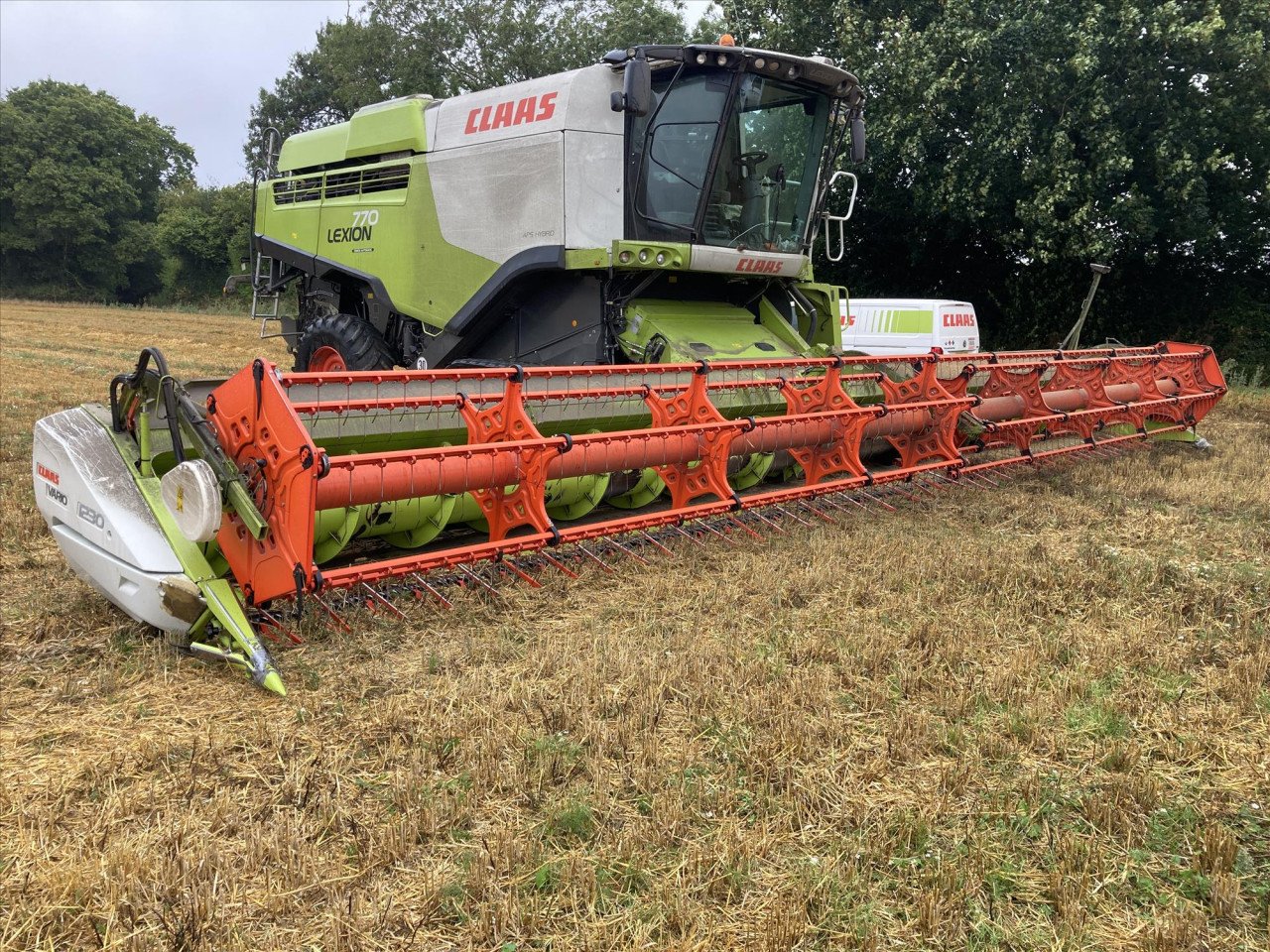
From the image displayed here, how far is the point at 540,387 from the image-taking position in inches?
161

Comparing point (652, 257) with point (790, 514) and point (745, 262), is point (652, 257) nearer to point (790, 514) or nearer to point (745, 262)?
point (745, 262)

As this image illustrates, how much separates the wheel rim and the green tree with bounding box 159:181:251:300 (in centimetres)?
2640

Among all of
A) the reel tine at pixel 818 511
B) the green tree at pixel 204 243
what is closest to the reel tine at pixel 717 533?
the reel tine at pixel 818 511

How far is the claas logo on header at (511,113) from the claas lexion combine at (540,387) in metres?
0.02

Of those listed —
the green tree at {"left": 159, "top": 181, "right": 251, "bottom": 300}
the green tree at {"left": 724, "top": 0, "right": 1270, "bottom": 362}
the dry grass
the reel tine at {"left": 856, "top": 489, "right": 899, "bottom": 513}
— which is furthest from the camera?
the green tree at {"left": 159, "top": 181, "right": 251, "bottom": 300}

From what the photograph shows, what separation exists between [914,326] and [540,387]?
25.3 feet

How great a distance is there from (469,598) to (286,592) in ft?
2.61

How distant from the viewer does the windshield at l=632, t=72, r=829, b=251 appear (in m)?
5.19

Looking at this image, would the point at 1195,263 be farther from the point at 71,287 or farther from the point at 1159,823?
the point at 71,287

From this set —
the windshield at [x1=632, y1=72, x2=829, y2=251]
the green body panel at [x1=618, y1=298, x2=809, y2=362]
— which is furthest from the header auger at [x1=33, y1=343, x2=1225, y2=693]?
the windshield at [x1=632, y1=72, x2=829, y2=251]

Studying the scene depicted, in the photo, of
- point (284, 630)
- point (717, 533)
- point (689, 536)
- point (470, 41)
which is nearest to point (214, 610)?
point (284, 630)

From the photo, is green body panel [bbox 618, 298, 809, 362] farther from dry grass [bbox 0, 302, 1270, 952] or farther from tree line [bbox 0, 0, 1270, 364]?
tree line [bbox 0, 0, 1270, 364]

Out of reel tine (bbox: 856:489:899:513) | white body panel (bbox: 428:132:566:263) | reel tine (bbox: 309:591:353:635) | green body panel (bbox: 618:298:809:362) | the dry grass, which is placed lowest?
the dry grass

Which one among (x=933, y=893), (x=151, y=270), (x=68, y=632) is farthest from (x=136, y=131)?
(x=933, y=893)
